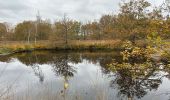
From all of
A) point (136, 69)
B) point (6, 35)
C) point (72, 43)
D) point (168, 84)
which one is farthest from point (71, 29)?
point (136, 69)

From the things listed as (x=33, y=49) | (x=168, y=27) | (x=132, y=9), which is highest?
(x=132, y=9)

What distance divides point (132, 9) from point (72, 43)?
48.2 ft

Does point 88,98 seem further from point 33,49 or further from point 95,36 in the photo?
point 95,36

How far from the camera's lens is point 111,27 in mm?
42656

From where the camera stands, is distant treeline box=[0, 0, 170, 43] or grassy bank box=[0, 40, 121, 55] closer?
distant treeline box=[0, 0, 170, 43]

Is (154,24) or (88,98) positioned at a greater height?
(154,24)

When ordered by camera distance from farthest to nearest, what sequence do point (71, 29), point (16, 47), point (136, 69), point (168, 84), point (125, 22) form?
point (71, 29) < point (16, 47) < point (125, 22) < point (168, 84) < point (136, 69)

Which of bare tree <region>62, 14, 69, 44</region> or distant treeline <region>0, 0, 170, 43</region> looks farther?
bare tree <region>62, 14, 69, 44</region>

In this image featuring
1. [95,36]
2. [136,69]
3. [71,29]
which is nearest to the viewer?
[136,69]

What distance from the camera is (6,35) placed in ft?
232

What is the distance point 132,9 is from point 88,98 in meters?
28.6

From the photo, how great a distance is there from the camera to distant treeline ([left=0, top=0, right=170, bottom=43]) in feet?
84.2

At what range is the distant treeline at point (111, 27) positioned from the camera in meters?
25.7

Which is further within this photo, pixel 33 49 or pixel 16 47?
pixel 33 49
